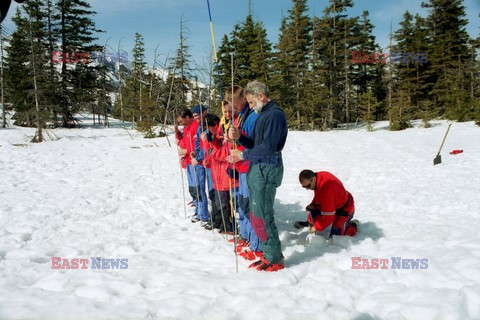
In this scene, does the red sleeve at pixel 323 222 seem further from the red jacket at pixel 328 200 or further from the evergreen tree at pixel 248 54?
the evergreen tree at pixel 248 54

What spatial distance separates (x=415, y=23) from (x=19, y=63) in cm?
4278

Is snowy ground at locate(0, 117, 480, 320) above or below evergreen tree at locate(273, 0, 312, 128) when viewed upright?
below

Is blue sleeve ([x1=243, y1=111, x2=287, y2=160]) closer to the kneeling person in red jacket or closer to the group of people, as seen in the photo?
the group of people

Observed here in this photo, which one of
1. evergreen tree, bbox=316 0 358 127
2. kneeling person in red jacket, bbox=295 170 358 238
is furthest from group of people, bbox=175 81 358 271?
evergreen tree, bbox=316 0 358 127

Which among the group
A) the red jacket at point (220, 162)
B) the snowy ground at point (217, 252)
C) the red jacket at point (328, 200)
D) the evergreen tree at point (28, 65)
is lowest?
the snowy ground at point (217, 252)

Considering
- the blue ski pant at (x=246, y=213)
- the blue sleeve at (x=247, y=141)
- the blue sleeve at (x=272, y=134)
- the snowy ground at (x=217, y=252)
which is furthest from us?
the blue ski pant at (x=246, y=213)

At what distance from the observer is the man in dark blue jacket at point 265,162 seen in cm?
333

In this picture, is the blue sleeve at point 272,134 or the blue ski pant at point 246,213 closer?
the blue sleeve at point 272,134

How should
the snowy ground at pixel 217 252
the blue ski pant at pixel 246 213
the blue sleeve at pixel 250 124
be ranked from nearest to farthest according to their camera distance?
the snowy ground at pixel 217 252
the blue sleeve at pixel 250 124
the blue ski pant at pixel 246 213

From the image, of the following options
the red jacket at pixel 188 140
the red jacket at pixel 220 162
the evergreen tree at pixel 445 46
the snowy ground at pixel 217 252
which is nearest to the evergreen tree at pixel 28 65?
the snowy ground at pixel 217 252

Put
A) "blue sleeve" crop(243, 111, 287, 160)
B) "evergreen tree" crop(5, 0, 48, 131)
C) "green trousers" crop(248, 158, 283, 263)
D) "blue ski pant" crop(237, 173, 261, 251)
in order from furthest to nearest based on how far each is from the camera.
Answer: "evergreen tree" crop(5, 0, 48, 131)
"blue ski pant" crop(237, 173, 261, 251)
"green trousers" crop(248, 158, 283, 263)
"blue sleeve" crop(243, 111, 287, 160)

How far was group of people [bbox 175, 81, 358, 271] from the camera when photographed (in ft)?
11.3

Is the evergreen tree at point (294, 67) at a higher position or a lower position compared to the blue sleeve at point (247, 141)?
higher

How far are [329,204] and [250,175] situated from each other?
1.51 metres
